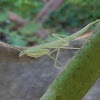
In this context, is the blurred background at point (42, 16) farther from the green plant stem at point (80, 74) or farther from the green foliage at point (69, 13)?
the green plant stem at point (80, 74)

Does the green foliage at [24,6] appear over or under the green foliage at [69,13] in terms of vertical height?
over

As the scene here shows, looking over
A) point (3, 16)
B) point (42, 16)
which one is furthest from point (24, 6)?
point (3, 16)

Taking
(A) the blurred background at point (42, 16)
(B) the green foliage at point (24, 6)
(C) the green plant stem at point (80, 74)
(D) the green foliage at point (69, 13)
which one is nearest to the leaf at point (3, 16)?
(A) the blurred background at point (42, 16)

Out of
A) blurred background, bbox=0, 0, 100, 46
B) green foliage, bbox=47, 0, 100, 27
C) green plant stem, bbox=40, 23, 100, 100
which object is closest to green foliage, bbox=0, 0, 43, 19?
blurred background, bbox=0, 0, 100, 46

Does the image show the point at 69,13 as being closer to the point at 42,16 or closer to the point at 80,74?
the point at 42,16

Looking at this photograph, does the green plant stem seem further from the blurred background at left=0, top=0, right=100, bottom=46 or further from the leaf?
the leaf

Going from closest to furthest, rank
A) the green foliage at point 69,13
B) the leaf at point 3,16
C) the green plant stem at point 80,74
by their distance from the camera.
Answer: the green plant stem at point 80,74 → the leaf at point 3,16 → the green foliage at point 69,13
